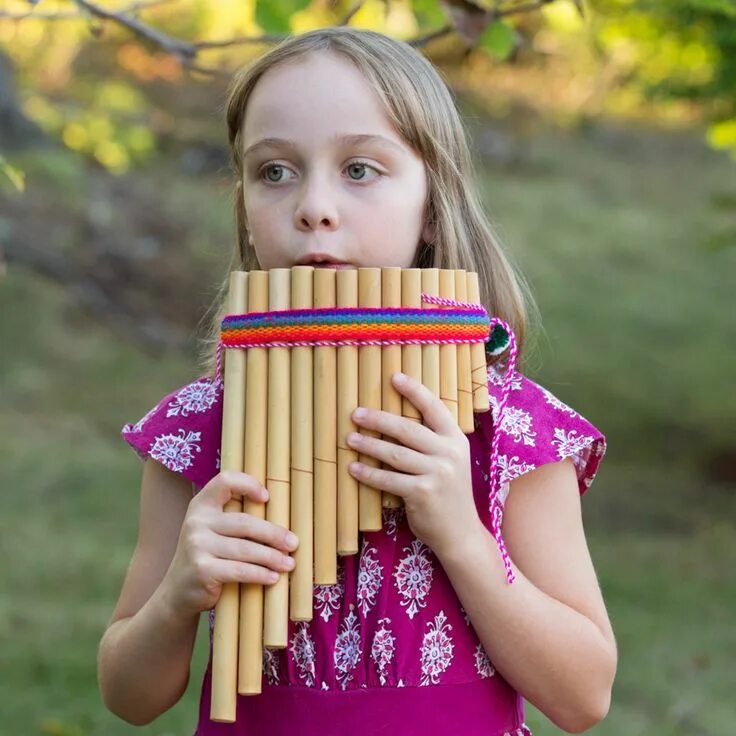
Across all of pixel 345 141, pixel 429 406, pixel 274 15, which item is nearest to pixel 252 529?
pixel 429 406

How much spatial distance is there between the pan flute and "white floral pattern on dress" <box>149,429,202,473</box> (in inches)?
6.5

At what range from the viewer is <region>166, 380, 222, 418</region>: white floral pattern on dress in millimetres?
2369

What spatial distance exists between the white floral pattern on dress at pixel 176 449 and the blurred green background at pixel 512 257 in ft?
2.98

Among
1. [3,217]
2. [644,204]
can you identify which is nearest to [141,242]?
[3,217]

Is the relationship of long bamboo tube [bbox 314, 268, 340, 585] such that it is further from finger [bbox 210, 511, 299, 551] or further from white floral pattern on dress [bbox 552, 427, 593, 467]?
white floral pattern on dress [bbox 552, 427, 593, 467]

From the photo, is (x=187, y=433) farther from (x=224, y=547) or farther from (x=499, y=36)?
(x=499, y=36)

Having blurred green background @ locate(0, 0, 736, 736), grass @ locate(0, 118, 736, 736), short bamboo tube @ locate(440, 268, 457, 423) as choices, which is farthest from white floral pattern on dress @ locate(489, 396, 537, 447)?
grass @ locate(0, 118, 736, 736)

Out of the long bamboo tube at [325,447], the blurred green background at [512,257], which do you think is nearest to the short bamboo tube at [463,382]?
the long bamboo tube at [325,447]

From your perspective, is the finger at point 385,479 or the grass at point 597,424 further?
the grass at point 597,424

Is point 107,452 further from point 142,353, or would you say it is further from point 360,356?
point 360,356

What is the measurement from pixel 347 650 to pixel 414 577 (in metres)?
0.17

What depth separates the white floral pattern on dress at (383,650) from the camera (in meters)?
2.14

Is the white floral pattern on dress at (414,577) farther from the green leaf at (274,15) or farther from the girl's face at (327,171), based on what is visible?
the green leaf at (274,15)

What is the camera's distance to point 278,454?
212 centimetres
